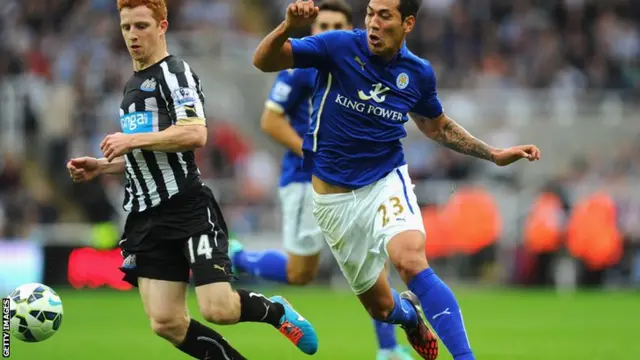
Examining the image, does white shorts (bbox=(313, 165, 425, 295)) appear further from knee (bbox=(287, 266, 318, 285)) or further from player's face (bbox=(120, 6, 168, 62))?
knee (bbox=(287, 266, 318, 285))

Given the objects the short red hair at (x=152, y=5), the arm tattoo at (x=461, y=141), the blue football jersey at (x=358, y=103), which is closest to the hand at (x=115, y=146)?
the short red hair at (x=152, y=5)

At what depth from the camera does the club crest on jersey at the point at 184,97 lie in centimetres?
710

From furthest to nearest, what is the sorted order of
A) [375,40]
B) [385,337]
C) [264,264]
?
[264,264] < [385,337] < [375,40]

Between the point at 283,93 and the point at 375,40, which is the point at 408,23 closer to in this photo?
the point at 375,40

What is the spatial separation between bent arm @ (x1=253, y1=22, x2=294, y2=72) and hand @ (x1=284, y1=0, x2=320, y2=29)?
16cm

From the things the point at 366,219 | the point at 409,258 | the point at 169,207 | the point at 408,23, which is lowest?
the point at 409,258

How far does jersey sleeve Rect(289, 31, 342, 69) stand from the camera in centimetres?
737

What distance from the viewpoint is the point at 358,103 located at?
7.59m

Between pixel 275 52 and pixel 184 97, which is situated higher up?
pixel 275 52

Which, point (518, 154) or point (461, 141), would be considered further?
point (461, 141)

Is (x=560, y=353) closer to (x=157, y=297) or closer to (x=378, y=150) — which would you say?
(x=378, y=150)

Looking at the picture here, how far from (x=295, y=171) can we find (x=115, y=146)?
3378 mm

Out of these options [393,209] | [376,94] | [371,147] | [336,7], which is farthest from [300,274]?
[376,94]

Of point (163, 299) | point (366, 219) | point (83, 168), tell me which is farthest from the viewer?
point (366, 219)
